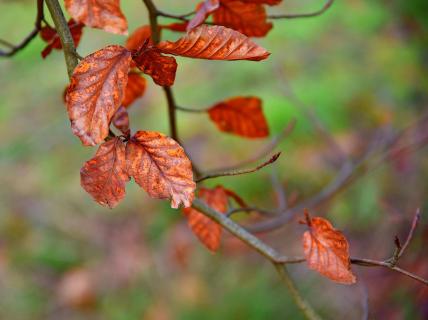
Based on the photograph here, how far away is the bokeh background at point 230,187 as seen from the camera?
6.38 feet

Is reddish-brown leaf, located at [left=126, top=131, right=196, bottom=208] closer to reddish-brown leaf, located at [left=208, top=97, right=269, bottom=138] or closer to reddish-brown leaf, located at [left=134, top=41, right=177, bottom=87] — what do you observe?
reddish-brown leaf, located at [left=134, top=41, right=177, bottom=87]

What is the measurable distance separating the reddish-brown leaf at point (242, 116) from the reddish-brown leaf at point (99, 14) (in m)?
0.26

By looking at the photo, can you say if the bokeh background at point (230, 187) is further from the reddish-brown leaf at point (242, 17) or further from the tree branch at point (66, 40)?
the tree branch at point (66, 40)

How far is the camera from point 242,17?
595 millimetres

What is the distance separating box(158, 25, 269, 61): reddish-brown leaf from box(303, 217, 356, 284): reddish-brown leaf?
0.19 meters

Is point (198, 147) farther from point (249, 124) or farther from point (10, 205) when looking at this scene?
point (249, 124)

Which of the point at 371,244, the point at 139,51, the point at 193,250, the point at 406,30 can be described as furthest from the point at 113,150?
the point at 406,30

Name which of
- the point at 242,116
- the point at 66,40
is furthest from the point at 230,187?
the point at 66,40

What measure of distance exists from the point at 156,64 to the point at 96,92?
52 mm

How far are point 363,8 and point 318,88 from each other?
2.75 feet

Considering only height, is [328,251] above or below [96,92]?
below

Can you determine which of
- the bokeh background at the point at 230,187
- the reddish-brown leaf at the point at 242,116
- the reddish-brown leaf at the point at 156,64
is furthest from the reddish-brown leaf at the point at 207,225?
the bokeh background at the point at 230,187

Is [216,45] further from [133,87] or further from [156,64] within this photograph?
[133,87]

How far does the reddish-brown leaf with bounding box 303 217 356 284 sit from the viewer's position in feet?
1.58
